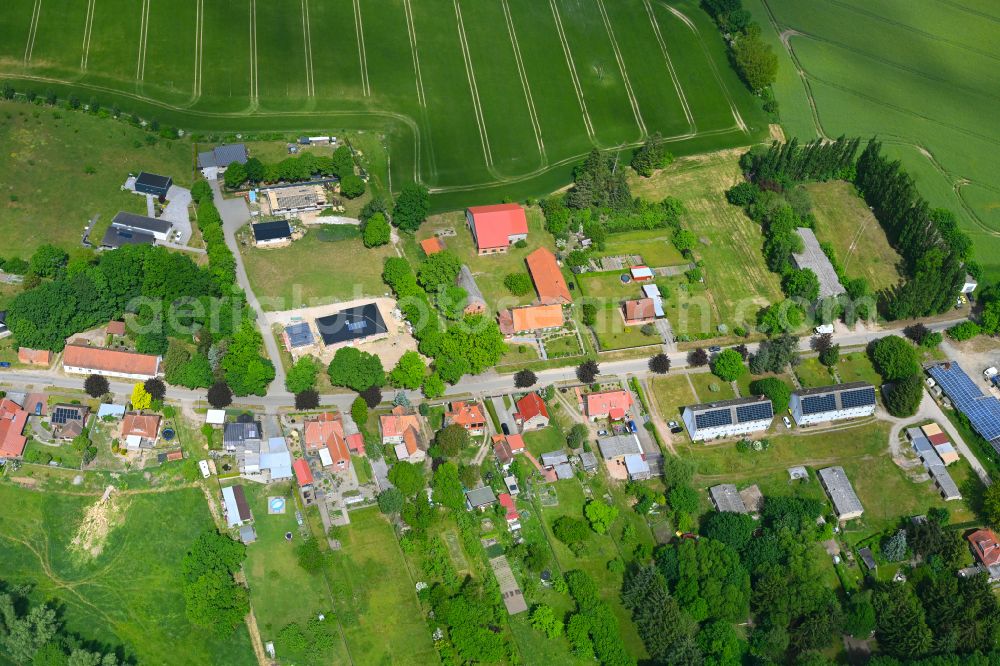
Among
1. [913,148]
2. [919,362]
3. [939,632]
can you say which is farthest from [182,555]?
[913,148]

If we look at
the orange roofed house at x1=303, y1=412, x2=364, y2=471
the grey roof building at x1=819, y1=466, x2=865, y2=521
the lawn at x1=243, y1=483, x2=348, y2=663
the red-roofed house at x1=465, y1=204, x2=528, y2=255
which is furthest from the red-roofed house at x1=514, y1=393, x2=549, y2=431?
the grey roof building at x1=819, y1=466, x2=865, y2=521

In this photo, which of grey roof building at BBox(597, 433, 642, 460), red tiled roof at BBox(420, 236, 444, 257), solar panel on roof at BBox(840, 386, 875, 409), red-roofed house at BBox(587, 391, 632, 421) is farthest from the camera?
red tiled roof at BBox(420, 236, 444, 257)

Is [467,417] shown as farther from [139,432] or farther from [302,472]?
[139,432]

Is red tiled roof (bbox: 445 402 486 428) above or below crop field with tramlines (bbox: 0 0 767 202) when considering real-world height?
below

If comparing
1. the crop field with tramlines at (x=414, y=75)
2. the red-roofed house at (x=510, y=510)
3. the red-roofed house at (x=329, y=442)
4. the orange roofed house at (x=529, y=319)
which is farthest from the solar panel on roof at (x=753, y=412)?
the crop field with tramlines at (x=414, y=75)

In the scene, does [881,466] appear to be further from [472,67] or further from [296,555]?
[472,67]

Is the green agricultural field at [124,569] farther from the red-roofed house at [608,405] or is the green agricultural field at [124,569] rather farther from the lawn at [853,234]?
the lawn at [853,234]

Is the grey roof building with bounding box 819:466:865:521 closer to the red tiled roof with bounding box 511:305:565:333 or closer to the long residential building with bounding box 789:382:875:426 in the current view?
the long residential building with bounding box 789:382:875:426
